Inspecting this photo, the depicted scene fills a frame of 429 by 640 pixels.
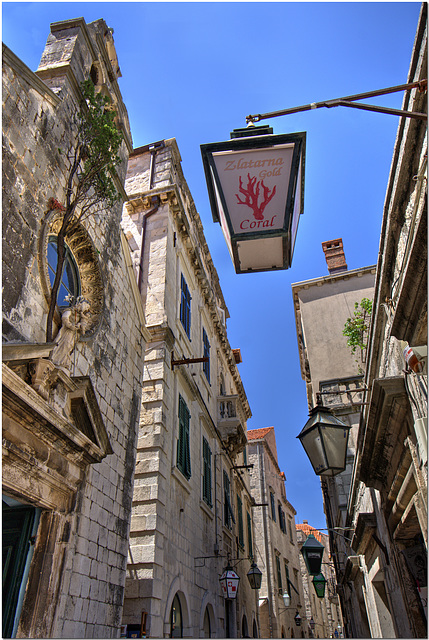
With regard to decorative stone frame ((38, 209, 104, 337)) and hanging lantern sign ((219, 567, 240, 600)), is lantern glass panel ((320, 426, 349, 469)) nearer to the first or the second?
decorative stone frame ((38, 209, 104, 337))

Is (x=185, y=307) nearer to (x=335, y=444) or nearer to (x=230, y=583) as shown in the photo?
(x=230, y=583)

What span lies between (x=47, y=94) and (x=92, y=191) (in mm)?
1531

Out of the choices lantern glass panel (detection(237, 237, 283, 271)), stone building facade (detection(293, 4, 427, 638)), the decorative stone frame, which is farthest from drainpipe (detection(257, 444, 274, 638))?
lantern glass panel (detection(237, 237, 283, 271))

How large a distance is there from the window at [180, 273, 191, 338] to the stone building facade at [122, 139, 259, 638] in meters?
0.04

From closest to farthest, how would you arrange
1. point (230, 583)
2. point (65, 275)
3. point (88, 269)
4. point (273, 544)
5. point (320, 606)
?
point (65, 275), point (88, 269), point (230, 583), point (273, 544), point (320, 606)

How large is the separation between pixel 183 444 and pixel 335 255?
13.9 m

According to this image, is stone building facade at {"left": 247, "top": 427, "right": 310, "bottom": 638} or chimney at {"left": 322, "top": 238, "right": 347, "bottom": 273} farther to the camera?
stone building facade at {"left": 247, "top": 427, "right": 310, "bottom": 638}

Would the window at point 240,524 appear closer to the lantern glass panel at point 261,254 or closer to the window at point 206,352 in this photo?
the window at point 206,352

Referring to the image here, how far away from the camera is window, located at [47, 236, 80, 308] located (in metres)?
5.82

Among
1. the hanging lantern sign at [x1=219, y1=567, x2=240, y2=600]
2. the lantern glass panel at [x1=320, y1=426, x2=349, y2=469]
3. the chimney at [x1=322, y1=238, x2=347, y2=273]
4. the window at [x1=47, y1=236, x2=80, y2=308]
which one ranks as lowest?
the hanging lantern sign at [x1=219, y1=567, x2=240, y2=600]

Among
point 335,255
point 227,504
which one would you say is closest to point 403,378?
point 227,504

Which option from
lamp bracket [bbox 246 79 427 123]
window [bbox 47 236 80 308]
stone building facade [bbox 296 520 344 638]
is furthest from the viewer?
stone building facade [bbox 296 520 344 638]

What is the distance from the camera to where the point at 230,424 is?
14734 millimetres

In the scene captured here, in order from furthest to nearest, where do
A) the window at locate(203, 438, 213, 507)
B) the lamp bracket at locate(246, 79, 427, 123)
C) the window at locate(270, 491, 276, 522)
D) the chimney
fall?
the window at locate(270, 491, 276, 522), the chimney, the window at locate(203, 438, 213, 507), the lamp bracket at locate(246, 79, 427, 123)
